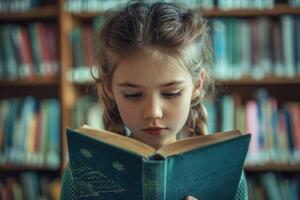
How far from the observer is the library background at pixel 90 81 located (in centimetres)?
191

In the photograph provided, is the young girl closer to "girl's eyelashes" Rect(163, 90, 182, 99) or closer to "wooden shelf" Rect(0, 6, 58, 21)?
"girl's eyelashes" Rect(163, 90, 182, 99)

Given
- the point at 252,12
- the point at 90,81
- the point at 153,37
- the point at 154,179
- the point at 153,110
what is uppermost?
the point at 252,12

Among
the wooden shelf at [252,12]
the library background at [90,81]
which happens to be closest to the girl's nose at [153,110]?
the library background at [90,81]

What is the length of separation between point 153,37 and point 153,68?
81 mm

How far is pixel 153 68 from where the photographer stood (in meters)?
0.83

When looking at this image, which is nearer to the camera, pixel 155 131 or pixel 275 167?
pixel 155 131

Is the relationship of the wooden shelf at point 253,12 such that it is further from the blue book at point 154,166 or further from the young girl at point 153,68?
the blue book at point 154,166

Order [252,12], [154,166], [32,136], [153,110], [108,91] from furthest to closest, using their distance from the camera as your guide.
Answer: [32,136] → [252,12] → [108,91] → [153,110] → [154,166]

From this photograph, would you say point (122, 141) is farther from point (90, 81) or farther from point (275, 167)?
point (275, 167)

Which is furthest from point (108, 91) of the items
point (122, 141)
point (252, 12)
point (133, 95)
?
point (252, 12)

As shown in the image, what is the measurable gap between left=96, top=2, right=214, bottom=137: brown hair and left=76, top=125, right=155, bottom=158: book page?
7.1 inches

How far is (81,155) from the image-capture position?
29.0 inches

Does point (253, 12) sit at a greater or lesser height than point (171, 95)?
greater

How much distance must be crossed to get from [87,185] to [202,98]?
44 centimetres
